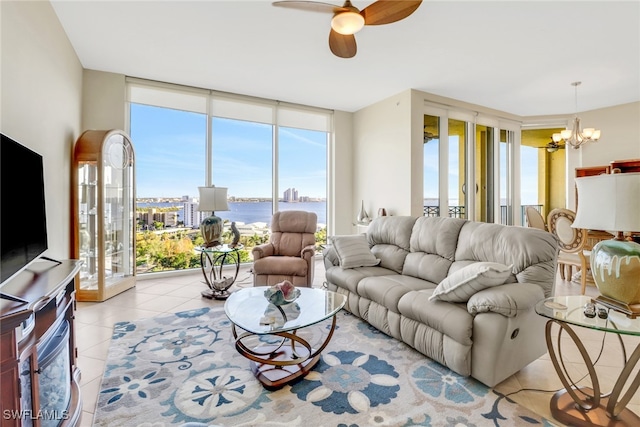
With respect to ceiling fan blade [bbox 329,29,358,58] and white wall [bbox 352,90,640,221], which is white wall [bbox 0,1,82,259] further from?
white wall [bbox 352,90,640,221]

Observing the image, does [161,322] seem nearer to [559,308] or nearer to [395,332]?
[395,332]

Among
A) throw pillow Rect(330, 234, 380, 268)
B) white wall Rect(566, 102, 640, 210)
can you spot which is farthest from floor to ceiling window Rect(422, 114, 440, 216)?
white wall Rect(566, 102, 640, 210)

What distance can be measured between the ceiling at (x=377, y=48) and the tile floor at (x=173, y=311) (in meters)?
2.89

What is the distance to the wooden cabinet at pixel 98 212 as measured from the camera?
356 centimetres

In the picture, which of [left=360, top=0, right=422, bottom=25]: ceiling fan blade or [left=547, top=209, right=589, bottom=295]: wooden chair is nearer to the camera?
[left=360, top=0, right=422, bottom=25]: ceiling fan blade

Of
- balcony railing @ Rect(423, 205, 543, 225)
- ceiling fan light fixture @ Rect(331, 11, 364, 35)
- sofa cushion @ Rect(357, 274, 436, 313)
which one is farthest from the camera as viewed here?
balcony railing @ Rect(423, 205, 543, 225)

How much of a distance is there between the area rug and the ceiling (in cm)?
293

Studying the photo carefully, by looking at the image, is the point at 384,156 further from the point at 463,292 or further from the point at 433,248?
the point at 463,292

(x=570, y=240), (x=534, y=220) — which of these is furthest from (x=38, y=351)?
(x=534, y=220)

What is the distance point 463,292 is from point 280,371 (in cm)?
134

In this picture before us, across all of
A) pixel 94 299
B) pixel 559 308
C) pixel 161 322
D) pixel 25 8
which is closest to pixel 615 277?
pixel 559 308

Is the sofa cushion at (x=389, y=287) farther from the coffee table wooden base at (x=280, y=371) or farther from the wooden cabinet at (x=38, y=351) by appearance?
the wooden cabinet at (x=38, y=351)

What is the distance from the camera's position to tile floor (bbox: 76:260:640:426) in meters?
1.89

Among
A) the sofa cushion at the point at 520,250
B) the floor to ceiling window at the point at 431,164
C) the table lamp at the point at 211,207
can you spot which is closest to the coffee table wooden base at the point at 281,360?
the sofa cushion at the point at 520,250
